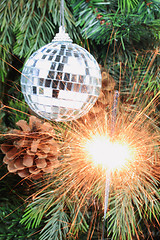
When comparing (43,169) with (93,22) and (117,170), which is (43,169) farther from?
(93,22)

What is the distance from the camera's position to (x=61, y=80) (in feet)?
1.00

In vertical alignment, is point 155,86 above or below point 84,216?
above

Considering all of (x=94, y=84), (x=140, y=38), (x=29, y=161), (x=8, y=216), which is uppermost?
(x=140, y=38)

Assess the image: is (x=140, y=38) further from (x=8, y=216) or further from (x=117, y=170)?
(x=8, y=216)

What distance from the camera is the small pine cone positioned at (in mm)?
454

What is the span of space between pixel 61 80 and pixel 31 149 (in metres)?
0.18

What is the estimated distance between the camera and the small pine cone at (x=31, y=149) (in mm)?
454

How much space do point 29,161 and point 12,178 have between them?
90 millimetres

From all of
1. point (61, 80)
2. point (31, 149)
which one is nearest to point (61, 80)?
point (61, 80)

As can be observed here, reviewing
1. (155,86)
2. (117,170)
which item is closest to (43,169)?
(117,170)

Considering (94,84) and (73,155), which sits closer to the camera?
(94,84)

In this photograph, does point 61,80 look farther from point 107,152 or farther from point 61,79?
point 107,152

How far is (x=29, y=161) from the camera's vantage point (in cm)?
45

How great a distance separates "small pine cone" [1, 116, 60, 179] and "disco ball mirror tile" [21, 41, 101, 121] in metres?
0.13
